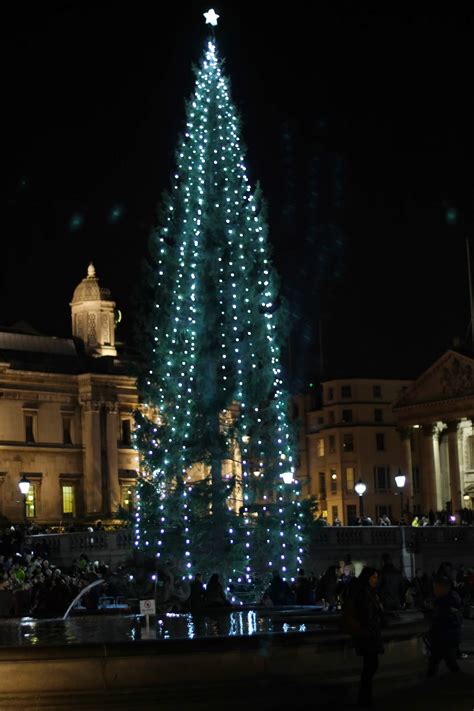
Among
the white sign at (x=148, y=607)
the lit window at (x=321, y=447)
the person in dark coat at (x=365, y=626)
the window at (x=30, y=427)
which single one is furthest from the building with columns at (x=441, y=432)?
the person in dark coat at (x=365, y=626)

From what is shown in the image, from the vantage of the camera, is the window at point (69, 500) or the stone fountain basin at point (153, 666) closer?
the stone fountain basin at point (153, 666)

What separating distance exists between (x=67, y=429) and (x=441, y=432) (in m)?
29.8

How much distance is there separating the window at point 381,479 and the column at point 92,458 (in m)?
29.6

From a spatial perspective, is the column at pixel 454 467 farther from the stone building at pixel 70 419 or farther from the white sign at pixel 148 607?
the white sign at pixel 148 607

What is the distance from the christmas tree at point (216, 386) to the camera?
1581 inches

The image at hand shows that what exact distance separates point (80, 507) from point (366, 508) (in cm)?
2834

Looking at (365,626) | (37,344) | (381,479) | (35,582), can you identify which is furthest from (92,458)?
(365,626)

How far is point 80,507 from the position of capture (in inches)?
3698

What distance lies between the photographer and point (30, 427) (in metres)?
93.8

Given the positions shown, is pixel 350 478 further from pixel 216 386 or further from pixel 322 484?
pixel 216 386

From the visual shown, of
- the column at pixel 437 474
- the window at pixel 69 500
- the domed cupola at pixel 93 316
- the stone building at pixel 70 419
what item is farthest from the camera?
the column at pixel 437 474

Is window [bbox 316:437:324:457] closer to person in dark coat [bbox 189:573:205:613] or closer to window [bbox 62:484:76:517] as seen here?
window [bbox 62:484:76:517]

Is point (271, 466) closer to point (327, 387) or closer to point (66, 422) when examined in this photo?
point (66, 422)

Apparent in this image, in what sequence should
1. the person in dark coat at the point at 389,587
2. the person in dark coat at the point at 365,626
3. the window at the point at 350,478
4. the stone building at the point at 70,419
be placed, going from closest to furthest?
the person in dark coat at the point at 365,626
the person in dark coat at the point at 389,587
the stone building at the point at 70,419
the window at the point at 350,478
